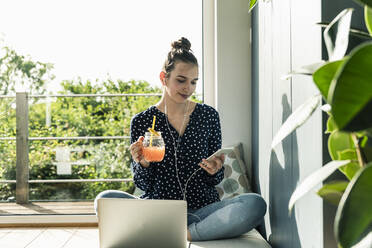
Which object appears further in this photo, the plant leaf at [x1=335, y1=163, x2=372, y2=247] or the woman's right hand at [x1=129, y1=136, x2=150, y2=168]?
the woman's right hand at [x1=129, y1=136, x2=150, y2=168]

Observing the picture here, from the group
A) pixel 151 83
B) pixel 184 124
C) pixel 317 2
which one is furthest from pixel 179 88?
pixel 317 2

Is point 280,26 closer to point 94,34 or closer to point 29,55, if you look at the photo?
point 94,34

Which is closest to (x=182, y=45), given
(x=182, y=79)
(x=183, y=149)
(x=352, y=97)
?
(x=182, y=79)

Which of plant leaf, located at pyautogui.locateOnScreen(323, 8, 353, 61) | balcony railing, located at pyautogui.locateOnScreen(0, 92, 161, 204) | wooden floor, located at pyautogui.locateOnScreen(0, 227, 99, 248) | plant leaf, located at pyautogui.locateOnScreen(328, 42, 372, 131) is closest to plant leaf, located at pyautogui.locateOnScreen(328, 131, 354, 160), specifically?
plant leaf, located at pyautogui.locateOnScreen(323, 8, 353, 61)

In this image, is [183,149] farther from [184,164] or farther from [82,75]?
[82,75]

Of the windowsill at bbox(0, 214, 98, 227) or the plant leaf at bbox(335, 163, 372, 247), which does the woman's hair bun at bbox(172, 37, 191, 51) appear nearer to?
the windowsill at bbox(0, 214, 98, 227)

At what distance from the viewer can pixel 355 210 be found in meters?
0.56

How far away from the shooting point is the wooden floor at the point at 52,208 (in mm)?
3369

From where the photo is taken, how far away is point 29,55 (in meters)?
3.33

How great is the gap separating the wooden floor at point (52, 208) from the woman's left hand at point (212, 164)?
1478 millimetres

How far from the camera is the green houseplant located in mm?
480

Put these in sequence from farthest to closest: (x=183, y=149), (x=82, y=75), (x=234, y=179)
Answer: (x=82, y=75) < (x=234, y=179) < (x=183, y=149)

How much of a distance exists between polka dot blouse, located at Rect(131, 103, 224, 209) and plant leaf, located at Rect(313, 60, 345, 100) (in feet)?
6.05

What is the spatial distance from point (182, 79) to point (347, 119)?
1943mm
